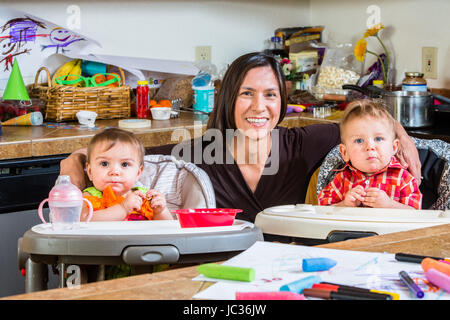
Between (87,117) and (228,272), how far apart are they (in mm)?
2131

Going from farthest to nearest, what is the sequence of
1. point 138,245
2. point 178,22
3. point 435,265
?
1. point 178,22
2. point 138,245
3. point 435,265

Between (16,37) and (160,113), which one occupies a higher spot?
(16,37)

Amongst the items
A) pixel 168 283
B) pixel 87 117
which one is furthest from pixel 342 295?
pixel 87 117

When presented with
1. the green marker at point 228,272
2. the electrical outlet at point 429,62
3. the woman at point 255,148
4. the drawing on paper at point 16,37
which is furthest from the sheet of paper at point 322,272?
the electrical outlet at point 429,62

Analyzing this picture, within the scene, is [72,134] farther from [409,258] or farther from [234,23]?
[409,258]

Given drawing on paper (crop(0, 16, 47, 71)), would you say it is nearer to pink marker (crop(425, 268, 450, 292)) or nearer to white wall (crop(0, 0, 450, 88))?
white wall (crop(0, 0, 450, 88))

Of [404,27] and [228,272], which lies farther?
[404,27]

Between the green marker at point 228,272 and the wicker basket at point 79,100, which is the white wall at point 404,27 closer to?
the wicker basket at point 79,100

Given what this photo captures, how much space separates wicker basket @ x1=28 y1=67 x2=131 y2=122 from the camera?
125 inches

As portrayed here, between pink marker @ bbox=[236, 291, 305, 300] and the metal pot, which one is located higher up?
the metal pot

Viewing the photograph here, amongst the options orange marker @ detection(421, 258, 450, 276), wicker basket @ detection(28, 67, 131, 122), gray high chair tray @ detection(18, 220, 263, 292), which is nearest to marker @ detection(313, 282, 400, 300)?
orange marker @ detection(421, 258, 450, 276)

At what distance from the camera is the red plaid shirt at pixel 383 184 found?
206 centimetres

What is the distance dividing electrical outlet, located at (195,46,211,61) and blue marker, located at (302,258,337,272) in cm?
290

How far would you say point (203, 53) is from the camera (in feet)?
12.9
